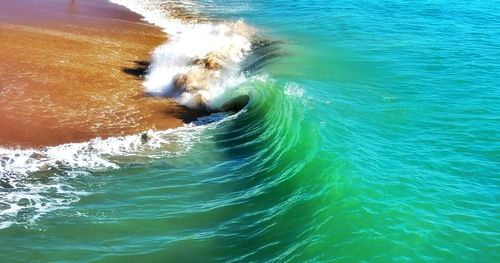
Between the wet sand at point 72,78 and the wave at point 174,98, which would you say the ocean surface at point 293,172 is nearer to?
the wave at point 174,98

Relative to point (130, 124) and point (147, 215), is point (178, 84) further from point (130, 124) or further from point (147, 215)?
point (147, 215)

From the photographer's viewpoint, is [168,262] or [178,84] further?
[178,84]

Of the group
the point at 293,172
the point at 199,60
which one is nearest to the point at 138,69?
the point at 199,60

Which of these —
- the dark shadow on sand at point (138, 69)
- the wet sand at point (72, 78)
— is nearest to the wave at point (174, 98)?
the dark shadow on sand at point (138, 69)

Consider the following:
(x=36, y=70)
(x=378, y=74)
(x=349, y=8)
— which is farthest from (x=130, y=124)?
(x=349, y=8)

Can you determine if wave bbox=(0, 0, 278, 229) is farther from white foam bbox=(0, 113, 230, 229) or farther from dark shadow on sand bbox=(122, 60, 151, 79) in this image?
dark shadow on sand bbox=(122, 60, 151, 79)

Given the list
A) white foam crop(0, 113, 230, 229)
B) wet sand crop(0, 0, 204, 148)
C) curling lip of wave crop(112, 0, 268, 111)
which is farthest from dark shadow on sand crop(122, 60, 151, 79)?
white foam crop(0, 113, 230, 229)

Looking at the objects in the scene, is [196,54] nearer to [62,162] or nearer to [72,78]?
[72,78]
